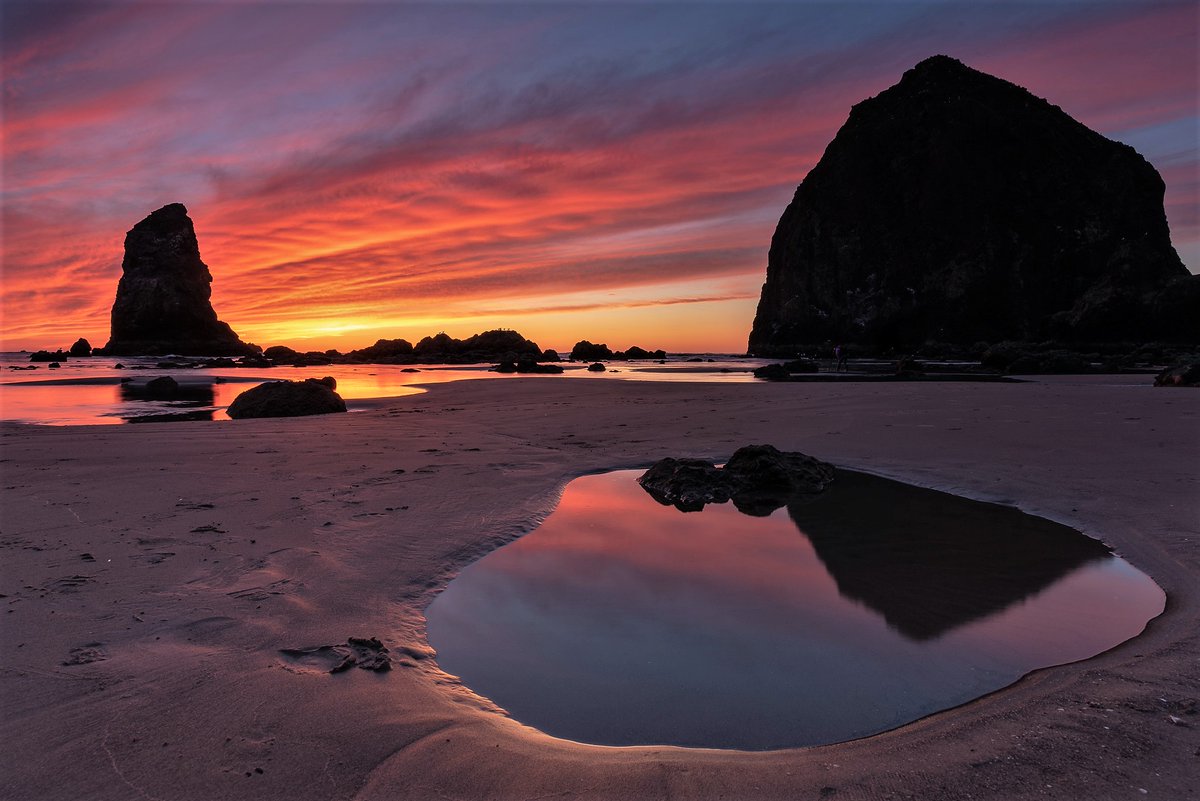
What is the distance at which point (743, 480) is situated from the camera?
685cm

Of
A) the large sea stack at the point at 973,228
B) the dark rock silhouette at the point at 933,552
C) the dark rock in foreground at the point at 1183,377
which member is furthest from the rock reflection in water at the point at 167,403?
the large sea stack at the point at 973,228

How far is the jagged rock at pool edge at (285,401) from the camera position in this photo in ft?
43.1

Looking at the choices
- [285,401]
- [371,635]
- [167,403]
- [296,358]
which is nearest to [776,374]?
[285,401]

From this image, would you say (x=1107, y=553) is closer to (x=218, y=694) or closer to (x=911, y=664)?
(x=911, y=664)

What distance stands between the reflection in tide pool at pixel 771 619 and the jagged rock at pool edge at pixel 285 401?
32.5 ft

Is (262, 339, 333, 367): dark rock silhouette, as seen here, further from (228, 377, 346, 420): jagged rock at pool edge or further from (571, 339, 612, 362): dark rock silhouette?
(228, 377, 346, 420): jagged rock at pool edge

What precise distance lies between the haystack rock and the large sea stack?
7896 cm

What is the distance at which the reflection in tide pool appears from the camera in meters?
2.68

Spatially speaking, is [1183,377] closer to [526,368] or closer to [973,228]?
[526,368]

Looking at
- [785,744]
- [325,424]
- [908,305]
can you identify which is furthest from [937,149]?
[785,744]

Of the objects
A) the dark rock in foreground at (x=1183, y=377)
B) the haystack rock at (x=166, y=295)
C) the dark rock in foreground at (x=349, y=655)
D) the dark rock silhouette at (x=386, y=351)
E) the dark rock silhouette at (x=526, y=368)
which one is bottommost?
the dark rock in foreground at (x=349, y=655)

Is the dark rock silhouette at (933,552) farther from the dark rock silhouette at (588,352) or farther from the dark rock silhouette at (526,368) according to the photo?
the dark rock silhouette at (588,352)

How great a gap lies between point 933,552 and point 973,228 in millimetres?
81581

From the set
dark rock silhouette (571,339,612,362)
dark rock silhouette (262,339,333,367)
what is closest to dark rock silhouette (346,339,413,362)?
dark rock silhouette (262,339,333,367)
